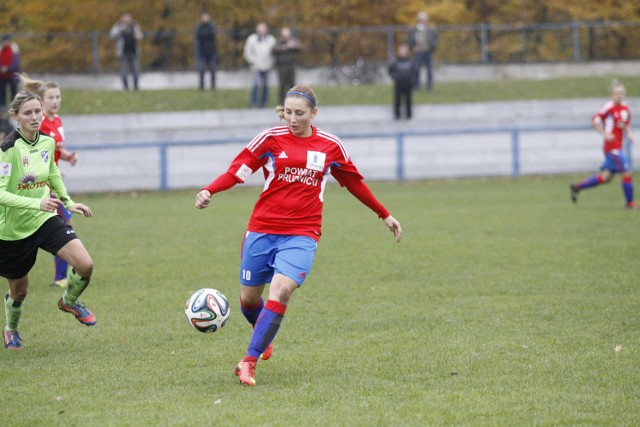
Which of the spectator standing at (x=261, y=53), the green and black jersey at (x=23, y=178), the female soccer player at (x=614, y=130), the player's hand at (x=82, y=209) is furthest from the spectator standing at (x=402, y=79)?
the player's hand at (x=82, y=209)

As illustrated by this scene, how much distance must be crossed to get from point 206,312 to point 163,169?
1636 centimetres

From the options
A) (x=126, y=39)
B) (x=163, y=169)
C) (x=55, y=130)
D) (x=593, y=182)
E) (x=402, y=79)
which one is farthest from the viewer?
(x=126, y=39)

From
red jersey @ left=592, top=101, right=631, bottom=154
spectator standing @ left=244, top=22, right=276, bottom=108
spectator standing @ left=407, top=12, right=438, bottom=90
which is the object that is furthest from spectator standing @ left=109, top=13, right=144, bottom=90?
red jersey @ left=592, top=101, right=631, bottom=154

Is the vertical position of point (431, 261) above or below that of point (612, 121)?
below

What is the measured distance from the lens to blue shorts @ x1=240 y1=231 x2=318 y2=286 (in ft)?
21.3

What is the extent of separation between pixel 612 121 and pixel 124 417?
1257 centimetres

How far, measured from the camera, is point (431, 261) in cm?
1175

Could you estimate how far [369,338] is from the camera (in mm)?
7734

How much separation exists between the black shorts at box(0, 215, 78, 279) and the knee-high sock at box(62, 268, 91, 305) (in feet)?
0.92

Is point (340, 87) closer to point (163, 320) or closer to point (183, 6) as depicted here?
point (183, 6)

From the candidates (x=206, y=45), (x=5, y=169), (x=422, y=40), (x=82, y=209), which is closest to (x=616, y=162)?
(x=82, y=209)

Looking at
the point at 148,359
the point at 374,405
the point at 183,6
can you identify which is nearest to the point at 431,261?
the point at 148,359

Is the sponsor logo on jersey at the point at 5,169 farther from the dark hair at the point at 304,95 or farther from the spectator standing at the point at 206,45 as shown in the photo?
the spectator standing at the point at 206,45

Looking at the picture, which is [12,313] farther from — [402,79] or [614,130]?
[402,79]
